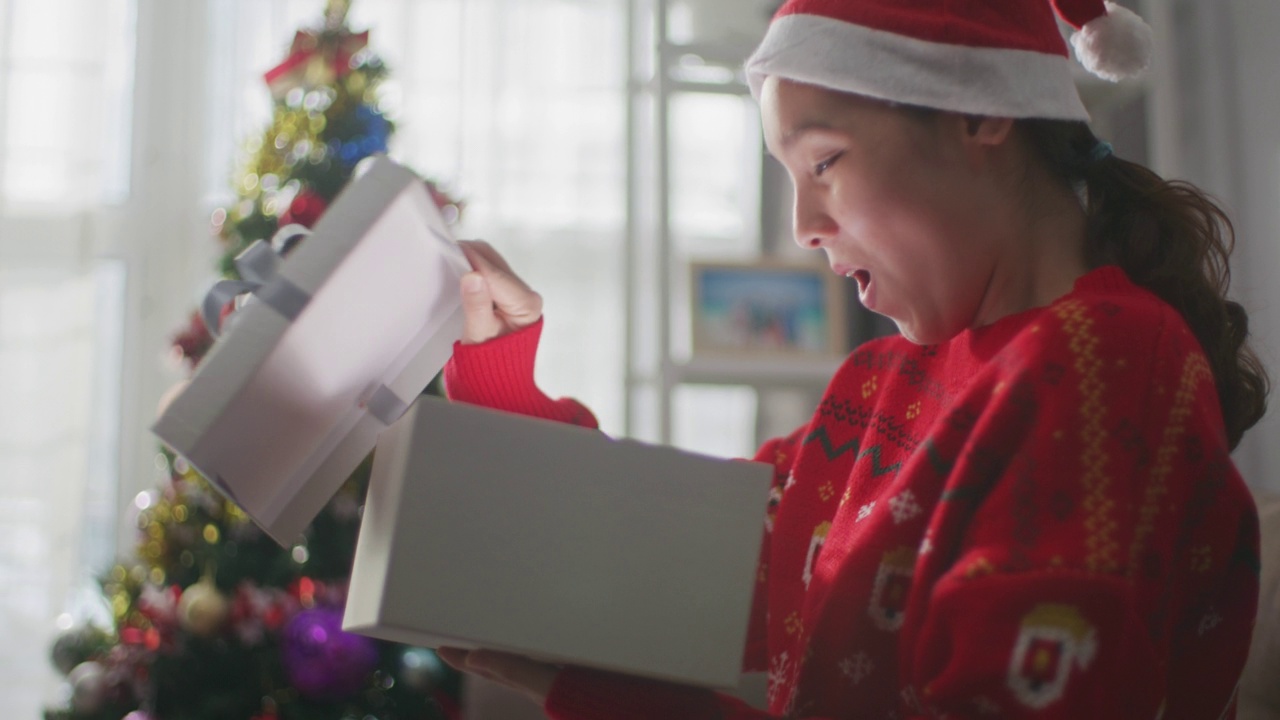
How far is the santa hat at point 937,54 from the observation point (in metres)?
0.85

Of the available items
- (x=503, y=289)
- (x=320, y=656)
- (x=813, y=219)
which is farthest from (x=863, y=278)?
(x=320, y=656)

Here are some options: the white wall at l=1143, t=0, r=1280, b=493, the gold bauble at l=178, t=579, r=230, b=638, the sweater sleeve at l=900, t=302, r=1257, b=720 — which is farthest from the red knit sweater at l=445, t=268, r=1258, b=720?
the white wall at l=1143, t=0, r=1280, b=493

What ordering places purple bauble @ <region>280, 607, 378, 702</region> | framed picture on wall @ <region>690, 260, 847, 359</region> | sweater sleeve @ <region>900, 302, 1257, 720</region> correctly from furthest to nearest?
framed picture on wall @ <region>690, 260, 847, 359</region> < purple bauble @ <region>280, 607, 378, 702</region> < sweater sleeve @ <region>900, 302, 1257, 720</region>

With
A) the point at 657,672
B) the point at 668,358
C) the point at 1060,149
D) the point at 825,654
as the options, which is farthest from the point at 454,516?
the point at 668,358

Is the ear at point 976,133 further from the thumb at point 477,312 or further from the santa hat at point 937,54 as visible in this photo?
the thumb at point 477,312

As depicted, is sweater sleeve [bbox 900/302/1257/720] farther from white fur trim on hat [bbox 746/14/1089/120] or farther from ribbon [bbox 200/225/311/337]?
ribbon [bbox 200/225/311/337]

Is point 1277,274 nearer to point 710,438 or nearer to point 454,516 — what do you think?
point 710,438

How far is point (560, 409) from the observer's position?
1.12 metres

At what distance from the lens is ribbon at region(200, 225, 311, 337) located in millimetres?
701

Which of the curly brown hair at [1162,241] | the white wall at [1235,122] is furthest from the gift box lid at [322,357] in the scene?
the white wall at [1235,122]

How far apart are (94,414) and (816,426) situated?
2175mm

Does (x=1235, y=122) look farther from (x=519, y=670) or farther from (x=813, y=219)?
(x=519, y=670)

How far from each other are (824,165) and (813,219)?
0.15 ft

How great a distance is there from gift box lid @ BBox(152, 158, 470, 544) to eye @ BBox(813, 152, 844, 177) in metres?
0.29
